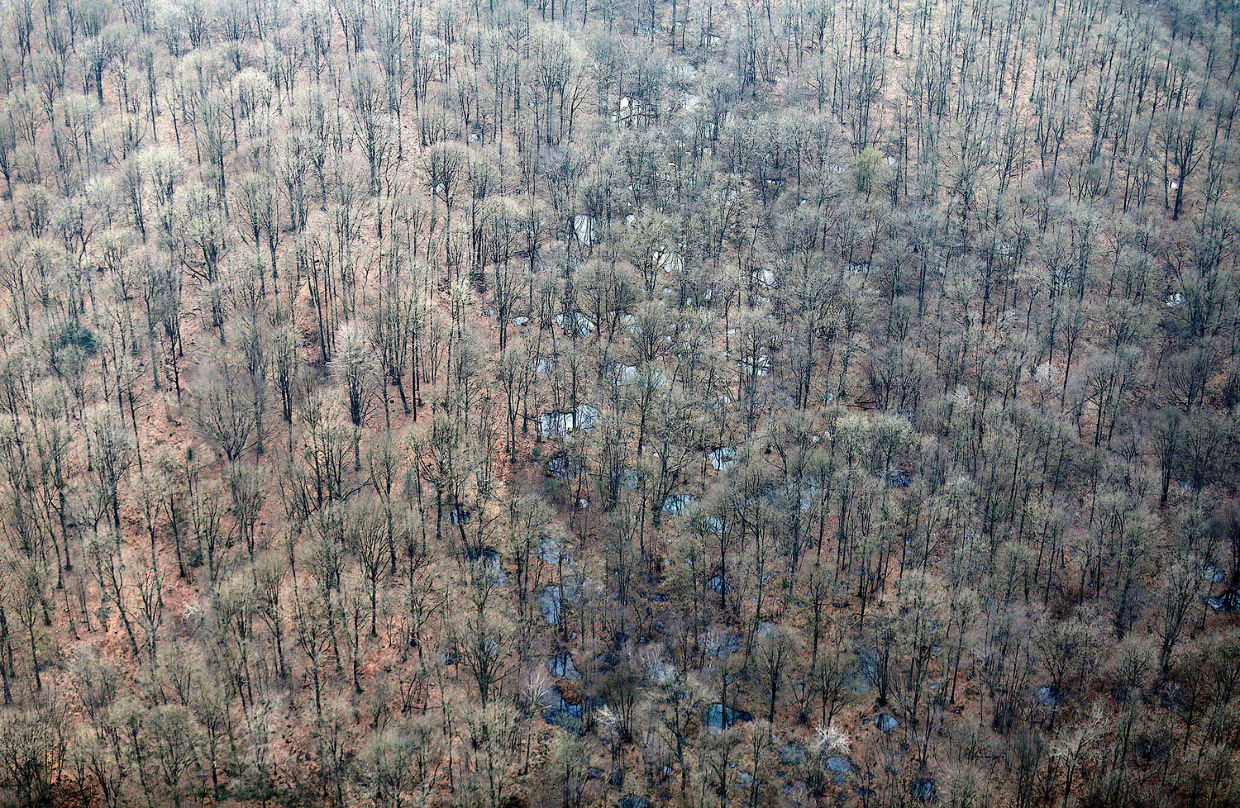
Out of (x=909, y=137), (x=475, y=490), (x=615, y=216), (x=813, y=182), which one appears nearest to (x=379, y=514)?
(x=475, y=490)

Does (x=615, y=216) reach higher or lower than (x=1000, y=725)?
higher

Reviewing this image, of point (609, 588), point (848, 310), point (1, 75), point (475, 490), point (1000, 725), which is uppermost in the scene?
point (1, 75)

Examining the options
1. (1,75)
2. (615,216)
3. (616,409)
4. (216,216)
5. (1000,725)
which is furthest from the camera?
(1,75)

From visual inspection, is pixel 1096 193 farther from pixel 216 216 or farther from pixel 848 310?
pixel 216 216

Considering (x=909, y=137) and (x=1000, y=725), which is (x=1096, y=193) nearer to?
(x=909, y=137)

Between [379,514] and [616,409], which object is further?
[616,409]

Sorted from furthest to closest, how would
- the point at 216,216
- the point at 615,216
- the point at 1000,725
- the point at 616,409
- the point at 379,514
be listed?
the point at 615,216 → the point at 216,216 → the point at 616,409 → the point at 379,514 → the point at 1000,725
